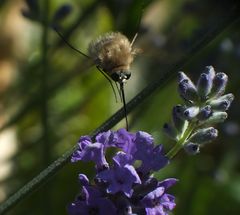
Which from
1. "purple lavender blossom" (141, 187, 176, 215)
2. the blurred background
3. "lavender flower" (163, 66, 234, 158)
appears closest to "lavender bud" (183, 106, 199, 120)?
"lavender flower" (163, 66, 234, 158)

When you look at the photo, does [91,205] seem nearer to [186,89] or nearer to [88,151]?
[88,151]

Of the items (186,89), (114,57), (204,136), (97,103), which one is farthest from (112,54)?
(97,103)

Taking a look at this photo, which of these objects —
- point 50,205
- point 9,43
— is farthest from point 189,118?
point 9,43

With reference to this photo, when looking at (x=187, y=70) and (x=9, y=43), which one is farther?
(x=9, y=43)

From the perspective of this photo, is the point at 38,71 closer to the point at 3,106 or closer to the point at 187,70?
the point at 3,106

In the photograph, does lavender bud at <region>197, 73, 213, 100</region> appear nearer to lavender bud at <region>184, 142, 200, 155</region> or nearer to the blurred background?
lavender bud at <region>184, 142, 200, 155</region>

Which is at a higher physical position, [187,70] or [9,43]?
[9,43]

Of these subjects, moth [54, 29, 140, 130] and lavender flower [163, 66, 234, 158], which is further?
moth [54, 29, 140, 130]
